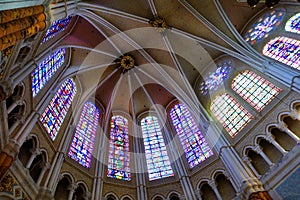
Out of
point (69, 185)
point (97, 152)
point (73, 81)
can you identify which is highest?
point (73, 81)

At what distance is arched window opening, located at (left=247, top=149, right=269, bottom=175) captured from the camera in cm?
1171

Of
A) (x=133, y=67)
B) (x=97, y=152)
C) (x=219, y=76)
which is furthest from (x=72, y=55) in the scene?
(x=219, y=76)

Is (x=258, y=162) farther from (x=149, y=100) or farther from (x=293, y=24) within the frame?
(x=149, y=100)

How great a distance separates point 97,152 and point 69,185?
3186 millimetres

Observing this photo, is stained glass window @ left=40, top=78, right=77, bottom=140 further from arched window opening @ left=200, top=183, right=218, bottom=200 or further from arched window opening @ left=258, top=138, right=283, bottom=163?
arched window opening @ left=258, top=138, right=283, bottom=163

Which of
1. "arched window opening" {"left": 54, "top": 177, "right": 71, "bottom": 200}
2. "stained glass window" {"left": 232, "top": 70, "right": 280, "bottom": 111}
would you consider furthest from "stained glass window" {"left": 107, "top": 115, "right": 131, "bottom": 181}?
"stained glass window" {"left": 232, "top": 70, "right": 280, "bottom": 111}

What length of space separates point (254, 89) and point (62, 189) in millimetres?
10222

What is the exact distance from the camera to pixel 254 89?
14.3m

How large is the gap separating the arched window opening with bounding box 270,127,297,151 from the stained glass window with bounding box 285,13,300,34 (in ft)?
17.7

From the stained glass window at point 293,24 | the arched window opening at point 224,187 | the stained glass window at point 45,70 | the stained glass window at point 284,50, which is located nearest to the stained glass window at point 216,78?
the stained glass window at point 284,50

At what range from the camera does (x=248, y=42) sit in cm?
1672

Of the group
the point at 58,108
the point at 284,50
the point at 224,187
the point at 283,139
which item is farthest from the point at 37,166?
the point at 284,50

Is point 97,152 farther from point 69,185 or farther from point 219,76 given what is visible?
point 219,76

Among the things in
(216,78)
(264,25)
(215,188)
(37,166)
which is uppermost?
(264,25)
